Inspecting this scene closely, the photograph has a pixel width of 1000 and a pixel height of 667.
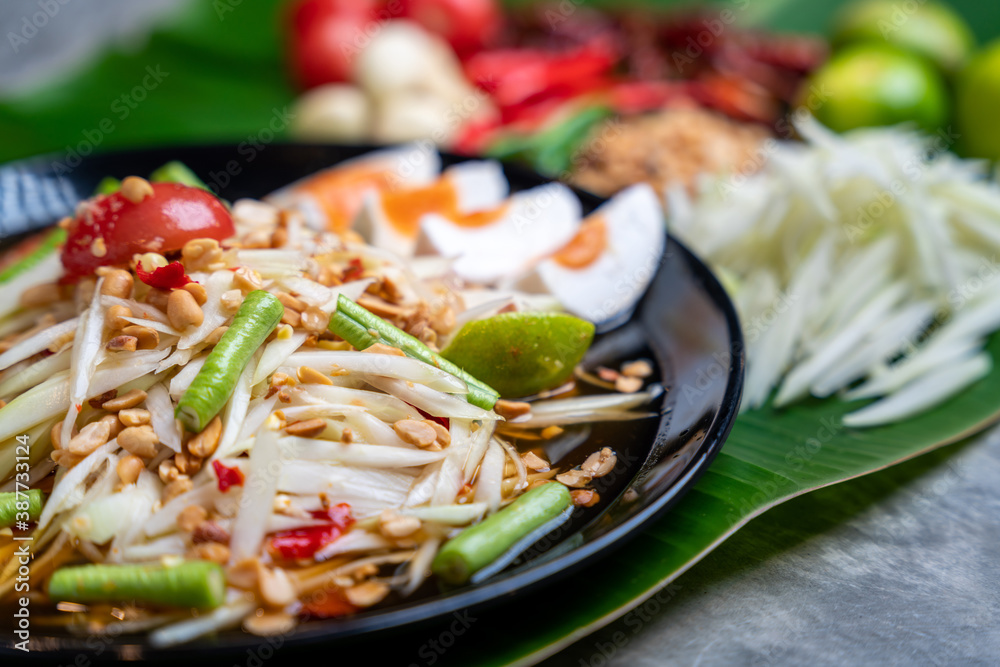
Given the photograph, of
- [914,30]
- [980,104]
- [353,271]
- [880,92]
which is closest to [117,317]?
[353,271]

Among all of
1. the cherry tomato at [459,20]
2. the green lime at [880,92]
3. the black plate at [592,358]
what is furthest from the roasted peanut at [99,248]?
the cherry tomato at [459,20]

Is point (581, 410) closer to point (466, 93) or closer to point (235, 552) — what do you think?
point (235, 552)

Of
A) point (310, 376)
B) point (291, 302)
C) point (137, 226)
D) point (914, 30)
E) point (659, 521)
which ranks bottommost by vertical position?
point (659, 521)

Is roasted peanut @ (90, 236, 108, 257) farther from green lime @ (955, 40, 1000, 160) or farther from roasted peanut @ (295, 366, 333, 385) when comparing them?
green lime @ (955, 40, 1000, 160)

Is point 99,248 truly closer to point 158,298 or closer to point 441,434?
point 158,298

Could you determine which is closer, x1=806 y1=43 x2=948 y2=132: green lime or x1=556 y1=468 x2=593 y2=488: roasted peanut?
x1=556 y1=468 x2=593 y2=488: roasted peanut

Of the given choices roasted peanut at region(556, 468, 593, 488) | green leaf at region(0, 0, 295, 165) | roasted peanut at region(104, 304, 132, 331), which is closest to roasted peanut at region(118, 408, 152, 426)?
roasted peanut at region(104, 304, 132, 331)

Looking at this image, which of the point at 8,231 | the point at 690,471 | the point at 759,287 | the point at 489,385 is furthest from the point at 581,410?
the point at 8,231
